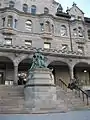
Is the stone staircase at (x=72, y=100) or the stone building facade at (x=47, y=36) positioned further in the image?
the stone building facade at (x=47, y=36)

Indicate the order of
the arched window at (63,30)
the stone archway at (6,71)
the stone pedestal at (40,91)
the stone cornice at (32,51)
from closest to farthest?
1. the stone pedestal at (40,91)
2. the stone cornice at (32,51)
3. the stone archway at (6,71)
4. the arched window at (63,30)

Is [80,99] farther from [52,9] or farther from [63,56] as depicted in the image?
[52,9]

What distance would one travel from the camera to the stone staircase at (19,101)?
12.8 m

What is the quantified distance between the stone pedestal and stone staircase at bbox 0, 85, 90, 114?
523mm

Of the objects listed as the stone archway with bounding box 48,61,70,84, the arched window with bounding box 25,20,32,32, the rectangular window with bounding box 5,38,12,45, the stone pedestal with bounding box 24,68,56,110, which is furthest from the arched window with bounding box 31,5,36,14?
the stone pedestal with bounding box 24,68,56,110

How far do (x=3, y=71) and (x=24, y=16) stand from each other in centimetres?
884

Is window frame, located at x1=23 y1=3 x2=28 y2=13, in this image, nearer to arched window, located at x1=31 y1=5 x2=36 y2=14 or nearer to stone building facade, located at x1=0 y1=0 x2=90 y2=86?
stone building facade, located at x1=0 y1=0 x2=90 y2=86

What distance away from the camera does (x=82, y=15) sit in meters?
31.2

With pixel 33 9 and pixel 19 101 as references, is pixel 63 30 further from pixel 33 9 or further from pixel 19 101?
pixel 19 101

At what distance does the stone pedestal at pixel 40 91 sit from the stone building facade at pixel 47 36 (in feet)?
20.8

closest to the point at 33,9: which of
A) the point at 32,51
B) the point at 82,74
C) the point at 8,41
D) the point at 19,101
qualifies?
the point at 8,41

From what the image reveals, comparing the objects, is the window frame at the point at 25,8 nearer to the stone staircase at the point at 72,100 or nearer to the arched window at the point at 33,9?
the arched window at the point at 33,9

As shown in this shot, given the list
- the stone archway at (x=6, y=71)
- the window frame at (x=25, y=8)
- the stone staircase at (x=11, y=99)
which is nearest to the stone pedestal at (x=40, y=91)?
the stone staircase at (x=11, y=99)

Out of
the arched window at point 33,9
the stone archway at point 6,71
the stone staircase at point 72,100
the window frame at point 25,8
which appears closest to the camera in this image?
the stone staircase at point 72,100
